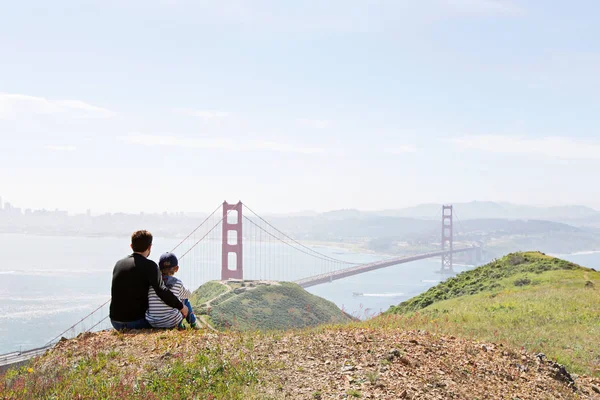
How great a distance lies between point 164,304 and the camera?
7.54 m

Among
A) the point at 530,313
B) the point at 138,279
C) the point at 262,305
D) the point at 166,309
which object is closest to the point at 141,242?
the point at 138,279

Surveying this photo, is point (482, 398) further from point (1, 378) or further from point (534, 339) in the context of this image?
point (1, 378)

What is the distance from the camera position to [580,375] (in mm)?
8188

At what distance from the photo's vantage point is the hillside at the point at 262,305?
121ft

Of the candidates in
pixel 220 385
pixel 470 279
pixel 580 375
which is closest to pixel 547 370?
pixel 580 375

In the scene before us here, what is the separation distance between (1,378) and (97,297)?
352ft

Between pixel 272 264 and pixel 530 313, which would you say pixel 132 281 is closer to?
pixel 530 313

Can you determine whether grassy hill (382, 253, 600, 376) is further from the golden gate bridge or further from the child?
the golden gate bridge

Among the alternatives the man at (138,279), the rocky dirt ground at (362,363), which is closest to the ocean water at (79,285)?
the rocky dirt ground at (362,363)

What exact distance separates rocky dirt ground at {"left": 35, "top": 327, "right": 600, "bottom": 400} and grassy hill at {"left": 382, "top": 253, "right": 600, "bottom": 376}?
1.71 metres

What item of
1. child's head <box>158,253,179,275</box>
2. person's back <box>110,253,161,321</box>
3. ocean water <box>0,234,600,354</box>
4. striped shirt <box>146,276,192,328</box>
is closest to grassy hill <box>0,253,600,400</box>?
striped shirt <box>146,276,192,328</box>

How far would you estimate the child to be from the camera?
7461 millimetres

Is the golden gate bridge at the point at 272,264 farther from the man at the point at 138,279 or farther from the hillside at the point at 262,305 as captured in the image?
the man at the point at 138,279

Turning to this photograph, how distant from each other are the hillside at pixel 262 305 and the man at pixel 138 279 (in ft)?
91.7
